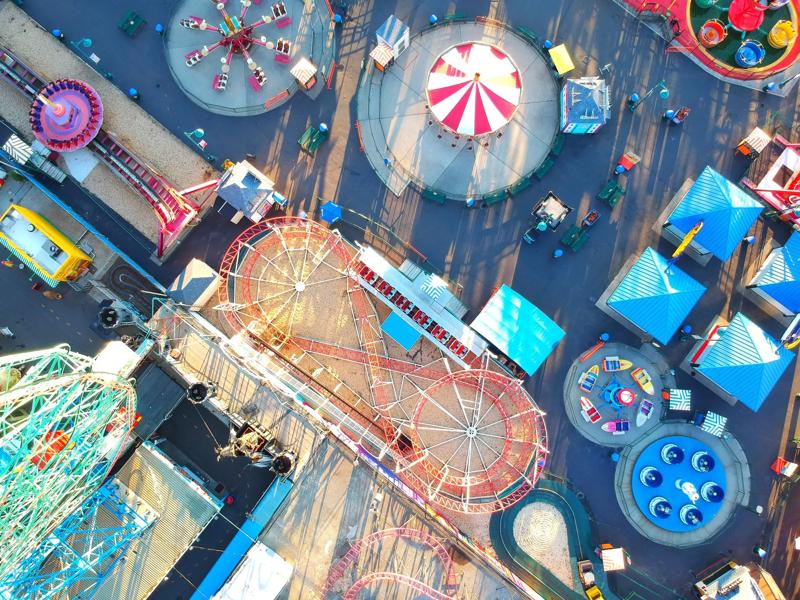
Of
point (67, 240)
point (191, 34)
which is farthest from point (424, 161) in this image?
point (67, 240)

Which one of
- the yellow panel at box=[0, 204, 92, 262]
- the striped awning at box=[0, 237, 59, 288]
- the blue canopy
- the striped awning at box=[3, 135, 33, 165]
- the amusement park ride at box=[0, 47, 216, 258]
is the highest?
the blue canopy

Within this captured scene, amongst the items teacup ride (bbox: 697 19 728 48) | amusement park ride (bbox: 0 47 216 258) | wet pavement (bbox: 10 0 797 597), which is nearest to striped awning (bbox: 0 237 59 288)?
wet pavement (bbox: 10 0 797 597)

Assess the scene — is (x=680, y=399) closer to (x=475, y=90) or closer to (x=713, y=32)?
(x=475, y=90)

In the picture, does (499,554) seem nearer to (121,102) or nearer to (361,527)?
(361,527)

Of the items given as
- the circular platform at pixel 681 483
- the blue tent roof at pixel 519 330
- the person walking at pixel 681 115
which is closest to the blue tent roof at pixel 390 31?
the blue tent roof at pixel 519 330

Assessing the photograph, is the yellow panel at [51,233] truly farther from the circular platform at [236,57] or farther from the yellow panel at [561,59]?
the yellow panel at [561,59]

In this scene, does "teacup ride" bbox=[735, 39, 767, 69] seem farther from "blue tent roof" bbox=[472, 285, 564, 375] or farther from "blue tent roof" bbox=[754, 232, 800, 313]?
"blue tent roof" bbox=[472, 285, 564, 375]
